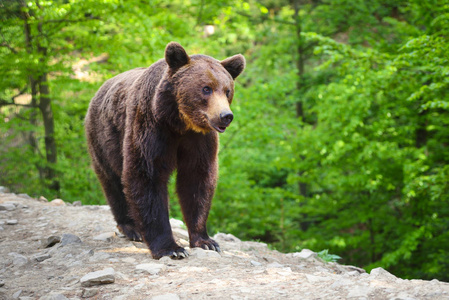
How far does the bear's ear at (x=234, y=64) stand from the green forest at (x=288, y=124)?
13.9ft

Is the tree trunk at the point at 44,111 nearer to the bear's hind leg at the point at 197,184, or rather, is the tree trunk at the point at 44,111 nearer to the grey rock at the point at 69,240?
the grey rock at the point at 69,240

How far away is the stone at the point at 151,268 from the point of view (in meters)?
3.64

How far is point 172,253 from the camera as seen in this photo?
13.4 feet

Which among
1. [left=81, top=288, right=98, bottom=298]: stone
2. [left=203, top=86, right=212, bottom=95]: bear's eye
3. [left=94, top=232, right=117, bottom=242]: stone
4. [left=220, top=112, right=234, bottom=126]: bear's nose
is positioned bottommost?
[left=94, top=232, right=117, bottom=242]: stone

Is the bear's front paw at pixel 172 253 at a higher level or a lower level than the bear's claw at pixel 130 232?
higher

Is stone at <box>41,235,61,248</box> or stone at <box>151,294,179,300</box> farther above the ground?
stone at <box>151,294,179,300</box>

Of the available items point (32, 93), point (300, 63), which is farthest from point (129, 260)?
point (300, 63)

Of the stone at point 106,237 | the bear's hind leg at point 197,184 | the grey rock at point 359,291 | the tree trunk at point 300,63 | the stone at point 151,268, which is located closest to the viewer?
the grey rock at point 359,291

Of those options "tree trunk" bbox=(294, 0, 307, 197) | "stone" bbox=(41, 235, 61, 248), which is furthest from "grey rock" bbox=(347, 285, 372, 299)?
"tree trunk" bbox=(294, 0, 307, 197)

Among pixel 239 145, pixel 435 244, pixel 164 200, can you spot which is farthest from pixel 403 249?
pixel 164 200

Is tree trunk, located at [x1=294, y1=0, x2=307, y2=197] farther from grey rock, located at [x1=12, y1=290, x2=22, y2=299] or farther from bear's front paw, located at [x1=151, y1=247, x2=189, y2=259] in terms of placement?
grey rock, located at [x1=12, y1=290, x2=22, y2=299]

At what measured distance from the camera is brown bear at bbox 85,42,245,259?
3.97 m

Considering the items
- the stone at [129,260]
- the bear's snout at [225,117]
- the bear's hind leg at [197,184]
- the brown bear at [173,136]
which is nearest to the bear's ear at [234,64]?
the brown bear at [173,136]

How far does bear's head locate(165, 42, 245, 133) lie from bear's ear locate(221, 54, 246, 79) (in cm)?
23
